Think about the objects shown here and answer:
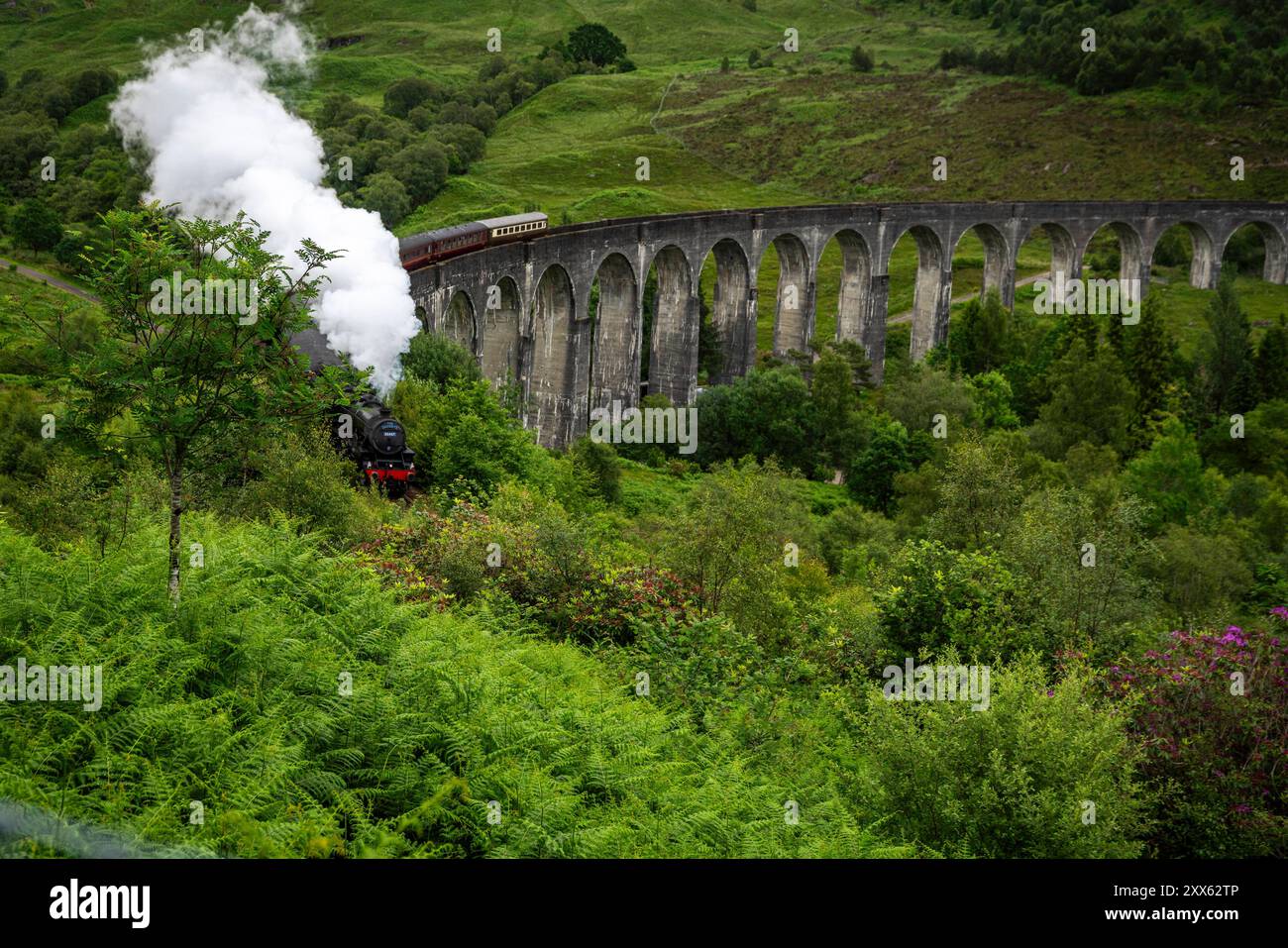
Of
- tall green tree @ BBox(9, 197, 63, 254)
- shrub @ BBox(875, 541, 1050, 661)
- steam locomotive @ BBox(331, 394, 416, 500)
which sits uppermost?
tall green tree @ BBox(9, 197, 63, 254)

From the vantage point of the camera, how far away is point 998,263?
87.9m

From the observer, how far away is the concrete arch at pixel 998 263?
283 feet

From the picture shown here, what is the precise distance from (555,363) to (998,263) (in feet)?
149

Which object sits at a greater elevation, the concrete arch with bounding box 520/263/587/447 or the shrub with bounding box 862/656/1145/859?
the concrete arch with bounding box 520/263/587/447

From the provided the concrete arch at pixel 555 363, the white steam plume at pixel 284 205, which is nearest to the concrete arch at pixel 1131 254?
the concrete arch at pixel 555 363

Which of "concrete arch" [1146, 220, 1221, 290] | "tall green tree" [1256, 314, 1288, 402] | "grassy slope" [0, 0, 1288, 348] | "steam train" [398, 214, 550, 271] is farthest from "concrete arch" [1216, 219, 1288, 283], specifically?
"steam train" [398, 214, 550, 271]

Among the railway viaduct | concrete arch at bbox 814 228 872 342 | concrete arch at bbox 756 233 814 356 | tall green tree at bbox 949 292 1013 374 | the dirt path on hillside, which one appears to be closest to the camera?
the railway viaduct

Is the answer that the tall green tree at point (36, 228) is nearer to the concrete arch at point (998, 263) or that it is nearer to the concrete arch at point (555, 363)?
the concrete arch at point (555, 363)

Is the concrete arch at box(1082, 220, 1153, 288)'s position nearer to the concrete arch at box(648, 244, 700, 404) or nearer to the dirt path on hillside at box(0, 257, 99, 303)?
the concrete arch at box(648, 244, 700, 404)

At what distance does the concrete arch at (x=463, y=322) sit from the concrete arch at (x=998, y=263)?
49.4 m

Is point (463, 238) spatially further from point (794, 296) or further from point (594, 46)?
point (594, 46)

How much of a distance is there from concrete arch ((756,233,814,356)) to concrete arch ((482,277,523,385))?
27365mm

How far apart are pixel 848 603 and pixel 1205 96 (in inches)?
4569

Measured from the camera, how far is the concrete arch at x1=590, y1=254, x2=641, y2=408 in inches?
2413
